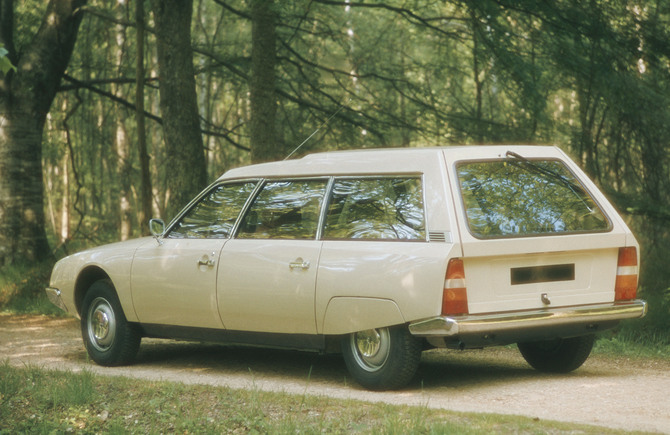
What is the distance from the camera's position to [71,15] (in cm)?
1558

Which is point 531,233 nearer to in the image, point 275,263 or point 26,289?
point 275,263

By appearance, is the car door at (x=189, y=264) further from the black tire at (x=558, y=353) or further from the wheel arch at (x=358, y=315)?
the black tire at (x=558, y=353)

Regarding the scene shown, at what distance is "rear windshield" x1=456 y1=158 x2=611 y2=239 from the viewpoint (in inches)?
254

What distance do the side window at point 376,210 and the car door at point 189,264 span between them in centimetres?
107

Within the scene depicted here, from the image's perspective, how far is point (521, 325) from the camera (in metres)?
6.29

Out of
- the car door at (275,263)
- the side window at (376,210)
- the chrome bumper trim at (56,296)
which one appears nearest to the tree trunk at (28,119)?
the chrome bumper trim at (56,296)

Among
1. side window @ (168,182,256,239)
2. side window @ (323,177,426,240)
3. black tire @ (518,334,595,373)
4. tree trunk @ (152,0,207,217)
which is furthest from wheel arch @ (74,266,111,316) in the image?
black tire @ (518,334,595,373)

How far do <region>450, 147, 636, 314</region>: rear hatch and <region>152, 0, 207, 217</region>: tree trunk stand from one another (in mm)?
6261

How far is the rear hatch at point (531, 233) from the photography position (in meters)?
6.31

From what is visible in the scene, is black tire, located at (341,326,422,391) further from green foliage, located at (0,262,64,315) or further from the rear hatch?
green foliage, located at (0,262,64,315)

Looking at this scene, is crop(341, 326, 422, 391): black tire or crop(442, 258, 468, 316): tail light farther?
crop(341, 326, 422, 391): black tire

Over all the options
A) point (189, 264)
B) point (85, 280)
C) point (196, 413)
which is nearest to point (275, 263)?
point (189, 264)

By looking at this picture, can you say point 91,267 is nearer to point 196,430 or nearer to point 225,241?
point 225,241

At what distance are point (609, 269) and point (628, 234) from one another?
0.30m
